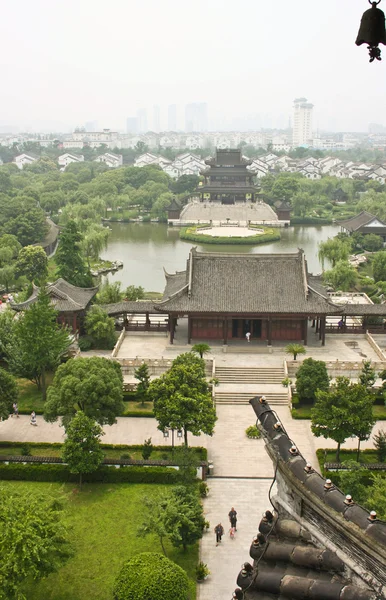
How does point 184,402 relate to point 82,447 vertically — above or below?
above

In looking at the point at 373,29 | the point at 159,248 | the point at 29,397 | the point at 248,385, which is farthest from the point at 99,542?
the point at 159,248

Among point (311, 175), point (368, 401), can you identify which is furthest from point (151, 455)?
point (311, 175)

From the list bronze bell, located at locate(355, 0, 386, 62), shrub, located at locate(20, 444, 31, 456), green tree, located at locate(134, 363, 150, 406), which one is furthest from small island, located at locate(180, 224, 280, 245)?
bronze bell, located at locate(355, 0, 386, 62)

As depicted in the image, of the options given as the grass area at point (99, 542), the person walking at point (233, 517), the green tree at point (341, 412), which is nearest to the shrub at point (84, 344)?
the grass area at point (99, 542)

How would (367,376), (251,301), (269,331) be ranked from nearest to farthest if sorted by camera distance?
(367,376) → (269,331) → (251,301)

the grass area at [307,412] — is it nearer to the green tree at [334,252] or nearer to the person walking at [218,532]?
the person walking at [218,532]

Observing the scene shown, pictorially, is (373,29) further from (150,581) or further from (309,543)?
(150,581)

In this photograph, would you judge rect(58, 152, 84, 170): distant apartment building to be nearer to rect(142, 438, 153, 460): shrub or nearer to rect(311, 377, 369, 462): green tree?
rect(142, 438, 153, 460): shrub
